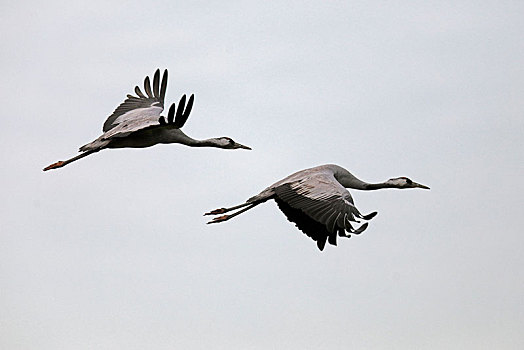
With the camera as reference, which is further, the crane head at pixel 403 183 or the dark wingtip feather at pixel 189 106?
the crane head at pixel 403 183

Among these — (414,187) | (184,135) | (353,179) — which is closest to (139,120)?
(184,135)

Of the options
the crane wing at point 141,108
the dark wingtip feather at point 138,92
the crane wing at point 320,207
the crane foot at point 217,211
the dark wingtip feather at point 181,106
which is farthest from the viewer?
the dark wingtip feather at point 138,92

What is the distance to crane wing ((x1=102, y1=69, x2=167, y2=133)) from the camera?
26953 millimetres

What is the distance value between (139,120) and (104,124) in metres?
2.47

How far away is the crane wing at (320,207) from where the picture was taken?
76.7 feet

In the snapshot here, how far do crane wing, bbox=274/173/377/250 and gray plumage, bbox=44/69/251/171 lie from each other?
107 inches

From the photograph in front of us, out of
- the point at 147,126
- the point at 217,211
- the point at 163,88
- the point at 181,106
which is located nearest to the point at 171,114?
the point at 181,106

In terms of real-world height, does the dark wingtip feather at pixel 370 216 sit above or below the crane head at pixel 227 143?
below

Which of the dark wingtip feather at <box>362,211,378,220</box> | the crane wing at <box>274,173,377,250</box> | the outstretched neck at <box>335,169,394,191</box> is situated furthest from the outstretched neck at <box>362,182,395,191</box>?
the dark wingtip feather at <box>362,211,378,220</box>

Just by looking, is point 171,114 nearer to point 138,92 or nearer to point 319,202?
point 319,202

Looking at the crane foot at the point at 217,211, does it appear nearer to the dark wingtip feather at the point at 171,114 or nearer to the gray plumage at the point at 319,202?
the gray plumage at the point at 319,202

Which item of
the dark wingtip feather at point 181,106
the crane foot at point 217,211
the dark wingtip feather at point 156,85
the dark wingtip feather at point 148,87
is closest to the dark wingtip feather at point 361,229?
the dark wingtip feather at point 181,106

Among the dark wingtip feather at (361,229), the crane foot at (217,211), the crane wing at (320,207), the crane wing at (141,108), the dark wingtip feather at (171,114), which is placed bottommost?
the dark wingtip feather at (361,229)

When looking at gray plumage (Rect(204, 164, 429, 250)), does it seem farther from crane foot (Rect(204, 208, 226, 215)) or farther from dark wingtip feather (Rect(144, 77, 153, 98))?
dark wingtip feather (Rect(144, 77, 153, 98))
